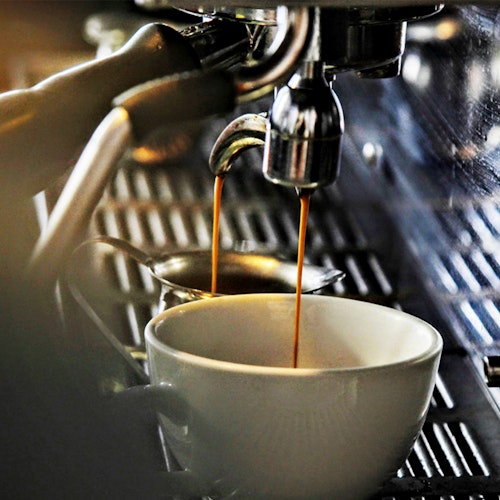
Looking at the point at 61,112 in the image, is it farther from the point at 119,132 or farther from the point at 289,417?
the point at 289,417

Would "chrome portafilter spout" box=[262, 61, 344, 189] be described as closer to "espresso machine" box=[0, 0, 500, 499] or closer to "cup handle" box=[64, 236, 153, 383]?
"espresso machine" box=[0, 0, 500, 499]

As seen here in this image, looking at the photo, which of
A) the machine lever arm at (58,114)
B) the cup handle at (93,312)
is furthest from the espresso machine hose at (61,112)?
the cup handle at (93,312)

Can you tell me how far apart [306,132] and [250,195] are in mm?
574

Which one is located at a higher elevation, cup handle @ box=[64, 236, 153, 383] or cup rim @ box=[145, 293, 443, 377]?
cup rim @ box=[145, 293, 443, 377]

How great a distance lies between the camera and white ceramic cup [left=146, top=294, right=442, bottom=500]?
43cm

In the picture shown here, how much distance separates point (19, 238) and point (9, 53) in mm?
912

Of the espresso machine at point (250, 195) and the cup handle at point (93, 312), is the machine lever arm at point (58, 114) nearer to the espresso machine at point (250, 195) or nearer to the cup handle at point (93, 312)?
the espresso machine at point (250, 195)

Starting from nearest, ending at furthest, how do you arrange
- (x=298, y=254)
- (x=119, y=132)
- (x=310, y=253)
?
(x=119, y=132)
(x=298, y=254)
(x=310, y=253)

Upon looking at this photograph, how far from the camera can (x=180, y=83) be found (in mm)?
413

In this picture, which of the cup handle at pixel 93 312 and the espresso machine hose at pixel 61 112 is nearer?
the espresso machine hose at pixel 61 112

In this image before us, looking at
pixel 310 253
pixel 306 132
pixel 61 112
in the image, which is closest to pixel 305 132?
pixel 306 132

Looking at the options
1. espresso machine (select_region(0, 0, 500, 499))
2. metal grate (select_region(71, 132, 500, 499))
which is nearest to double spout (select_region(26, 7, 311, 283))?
espresso machine (select_region(0, 0, 500, 499))

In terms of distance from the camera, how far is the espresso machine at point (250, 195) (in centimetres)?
41

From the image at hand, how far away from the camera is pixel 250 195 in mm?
990
